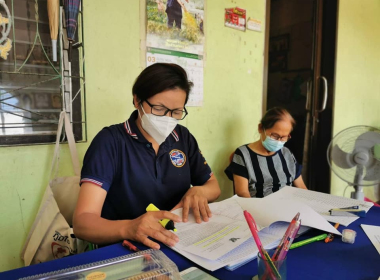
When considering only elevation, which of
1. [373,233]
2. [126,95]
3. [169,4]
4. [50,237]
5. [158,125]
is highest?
[169,4]

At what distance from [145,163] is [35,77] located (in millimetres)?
623

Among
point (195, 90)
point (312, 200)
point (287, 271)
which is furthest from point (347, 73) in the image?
point (287, 271)

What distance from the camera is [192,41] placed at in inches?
66.6

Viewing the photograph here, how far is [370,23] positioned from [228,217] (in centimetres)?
287

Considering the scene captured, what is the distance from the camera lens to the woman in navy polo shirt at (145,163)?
935mm

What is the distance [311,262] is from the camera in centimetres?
69

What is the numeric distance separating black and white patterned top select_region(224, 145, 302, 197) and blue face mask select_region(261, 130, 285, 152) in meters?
0.06

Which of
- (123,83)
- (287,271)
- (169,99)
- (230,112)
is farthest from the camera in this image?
(230,112)

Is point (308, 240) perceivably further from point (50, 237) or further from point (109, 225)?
Answer: point (50, 237)

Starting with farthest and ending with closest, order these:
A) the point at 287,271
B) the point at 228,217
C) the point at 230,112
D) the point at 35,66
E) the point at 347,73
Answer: the point at 347,73
the point at 230,112
the point at 35,66
the point at 228,217
the point at 287,271

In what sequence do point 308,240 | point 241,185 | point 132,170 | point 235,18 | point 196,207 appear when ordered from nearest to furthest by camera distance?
point 308,240 → point 196,207 → point 132,170 → point 241,185 → point 235,18

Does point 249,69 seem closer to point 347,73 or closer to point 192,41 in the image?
point 192,41

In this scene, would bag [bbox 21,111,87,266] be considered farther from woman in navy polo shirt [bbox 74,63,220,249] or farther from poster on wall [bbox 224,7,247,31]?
poster on wall [bbox 224,7,247,31]

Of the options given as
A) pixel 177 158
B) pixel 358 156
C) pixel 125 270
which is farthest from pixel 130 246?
pixel 358 156
